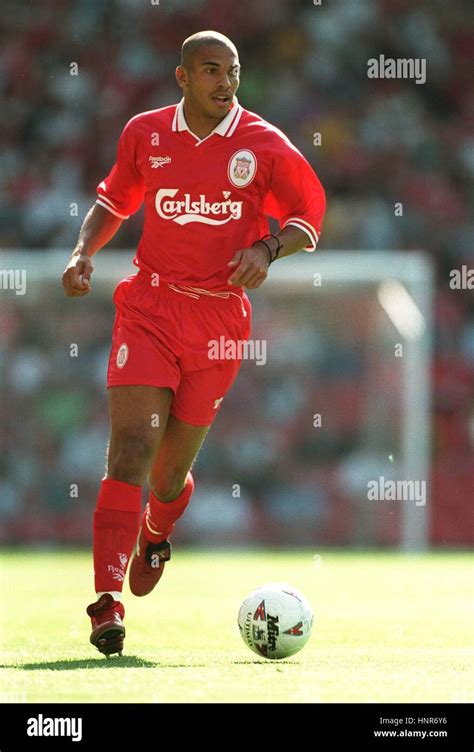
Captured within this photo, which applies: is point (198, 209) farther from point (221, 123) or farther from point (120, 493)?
point (120, 493)

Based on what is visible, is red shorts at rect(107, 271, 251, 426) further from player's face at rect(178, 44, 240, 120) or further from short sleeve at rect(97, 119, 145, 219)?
player's face at rect(178, 44, 240, 120)

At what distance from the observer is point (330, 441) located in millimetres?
15430

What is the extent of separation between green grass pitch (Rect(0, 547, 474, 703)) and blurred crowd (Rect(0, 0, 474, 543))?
8.52 feet

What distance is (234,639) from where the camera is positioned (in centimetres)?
657

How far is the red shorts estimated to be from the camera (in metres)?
6.06

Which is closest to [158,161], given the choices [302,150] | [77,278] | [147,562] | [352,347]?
[77,278]

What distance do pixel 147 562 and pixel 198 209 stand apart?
1.87 metres

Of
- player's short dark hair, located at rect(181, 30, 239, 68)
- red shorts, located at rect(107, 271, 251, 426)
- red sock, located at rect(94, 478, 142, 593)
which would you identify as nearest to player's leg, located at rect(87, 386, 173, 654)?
red sock, located at rect(94, 478, 142, 593)
